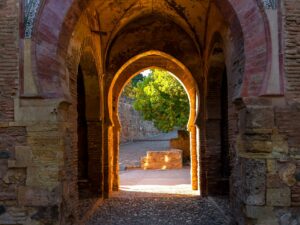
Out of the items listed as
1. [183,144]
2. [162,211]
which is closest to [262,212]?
[162,211]

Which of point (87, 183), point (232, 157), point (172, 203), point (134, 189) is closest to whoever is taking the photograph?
point (232, 157)

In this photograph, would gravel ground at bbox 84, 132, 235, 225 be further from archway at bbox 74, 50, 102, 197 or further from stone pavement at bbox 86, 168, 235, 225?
archway at bbox 74, 50, 102, 197

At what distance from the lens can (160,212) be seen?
8.65m

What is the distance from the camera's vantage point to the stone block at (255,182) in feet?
17.3

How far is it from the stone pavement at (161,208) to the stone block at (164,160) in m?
7.09

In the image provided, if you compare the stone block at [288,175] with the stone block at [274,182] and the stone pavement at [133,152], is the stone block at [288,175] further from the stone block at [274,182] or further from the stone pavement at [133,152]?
the stone pavement at [133,152]

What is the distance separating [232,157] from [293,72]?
1.84 meters

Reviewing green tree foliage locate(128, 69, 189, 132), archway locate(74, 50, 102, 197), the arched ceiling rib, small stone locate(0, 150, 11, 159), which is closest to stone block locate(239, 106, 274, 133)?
small stone locate(0, 150, 11, 159)

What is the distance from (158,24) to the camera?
11109 mm

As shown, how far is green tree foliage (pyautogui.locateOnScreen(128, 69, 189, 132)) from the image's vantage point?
20906 mm

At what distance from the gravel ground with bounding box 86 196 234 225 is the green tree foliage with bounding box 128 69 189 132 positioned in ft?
35.1

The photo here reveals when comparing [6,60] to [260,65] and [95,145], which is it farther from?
[95,145]

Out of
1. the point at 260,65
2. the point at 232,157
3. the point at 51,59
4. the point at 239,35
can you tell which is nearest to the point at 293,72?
the point at 260,65

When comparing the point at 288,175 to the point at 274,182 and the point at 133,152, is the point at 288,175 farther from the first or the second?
the point at 133,152
